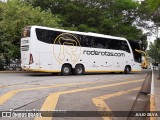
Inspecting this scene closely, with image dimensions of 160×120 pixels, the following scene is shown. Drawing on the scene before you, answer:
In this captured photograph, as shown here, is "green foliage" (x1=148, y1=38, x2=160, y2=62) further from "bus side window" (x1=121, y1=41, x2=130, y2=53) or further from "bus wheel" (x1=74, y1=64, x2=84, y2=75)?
"bus wheel" (x1=74, y1=64, x2=84, y2=75)

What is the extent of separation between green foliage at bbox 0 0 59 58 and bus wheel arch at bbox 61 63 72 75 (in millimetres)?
6552

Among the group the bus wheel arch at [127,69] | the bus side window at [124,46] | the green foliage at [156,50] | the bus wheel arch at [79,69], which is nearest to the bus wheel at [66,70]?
the bus wheel arch at [79,69]

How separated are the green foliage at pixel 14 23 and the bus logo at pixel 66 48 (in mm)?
5858

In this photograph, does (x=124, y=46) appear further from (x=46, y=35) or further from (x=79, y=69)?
(x=46, y=35)

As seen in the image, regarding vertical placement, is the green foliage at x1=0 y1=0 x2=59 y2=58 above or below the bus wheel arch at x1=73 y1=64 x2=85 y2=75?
above

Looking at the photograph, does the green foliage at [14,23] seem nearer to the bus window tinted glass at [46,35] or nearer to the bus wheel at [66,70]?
the bus window tinted glass at [46,35]

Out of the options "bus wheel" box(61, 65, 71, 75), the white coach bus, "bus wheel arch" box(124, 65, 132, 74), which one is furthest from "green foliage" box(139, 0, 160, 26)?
"bus wheel" box(61, 65, 71, 75)

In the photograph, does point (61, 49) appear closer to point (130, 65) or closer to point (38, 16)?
point (38, 16)

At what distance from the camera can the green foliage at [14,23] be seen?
28.1m

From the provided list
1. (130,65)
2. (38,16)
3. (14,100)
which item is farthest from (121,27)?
(14,100)

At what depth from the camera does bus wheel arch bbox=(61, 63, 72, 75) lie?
2362cm

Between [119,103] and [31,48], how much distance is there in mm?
12837

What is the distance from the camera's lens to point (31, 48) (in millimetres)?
21438

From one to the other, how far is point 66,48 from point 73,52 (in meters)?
0.82
